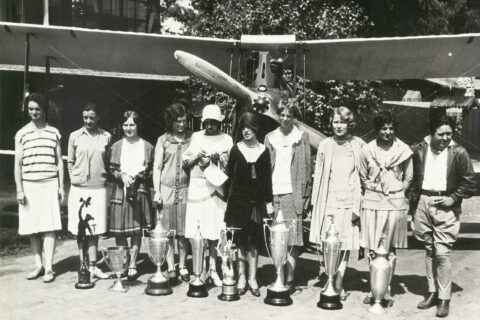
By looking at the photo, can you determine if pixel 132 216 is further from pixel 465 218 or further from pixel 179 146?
pixel 465 218

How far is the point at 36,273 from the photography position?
552 centimetres

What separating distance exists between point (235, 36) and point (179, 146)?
923 centimetres

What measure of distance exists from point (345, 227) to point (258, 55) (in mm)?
4175

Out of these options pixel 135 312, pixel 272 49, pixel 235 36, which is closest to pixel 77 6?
pixel 235 36

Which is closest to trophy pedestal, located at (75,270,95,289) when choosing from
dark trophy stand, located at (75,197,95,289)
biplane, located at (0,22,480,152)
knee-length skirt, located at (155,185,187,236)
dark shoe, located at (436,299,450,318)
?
dark trophy stand, located at (75,197,95,289)

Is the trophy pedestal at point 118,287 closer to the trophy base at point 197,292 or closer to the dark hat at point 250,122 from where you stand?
the trophy base at point 197,292

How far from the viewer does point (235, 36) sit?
46.4 feet

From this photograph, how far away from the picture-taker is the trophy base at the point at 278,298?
473cm

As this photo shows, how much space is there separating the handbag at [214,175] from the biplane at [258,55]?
181cm

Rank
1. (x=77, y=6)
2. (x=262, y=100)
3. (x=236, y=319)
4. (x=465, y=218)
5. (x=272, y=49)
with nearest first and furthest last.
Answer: (x=236, y=319) → (x=262, y=100) → (x=272, y=49) → (x=465, y=218) → (x=77, y=6)

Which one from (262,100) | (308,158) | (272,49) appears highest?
(272,49)

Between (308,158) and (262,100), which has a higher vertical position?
(262,100)

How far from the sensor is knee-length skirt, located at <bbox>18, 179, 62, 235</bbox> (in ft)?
17.8

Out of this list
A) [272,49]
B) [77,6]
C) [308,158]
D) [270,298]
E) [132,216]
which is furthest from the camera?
[77,6]
